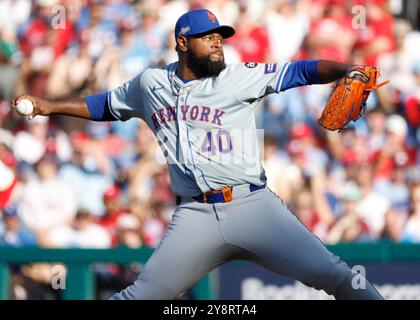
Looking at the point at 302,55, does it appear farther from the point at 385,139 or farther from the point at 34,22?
the point at 34,22

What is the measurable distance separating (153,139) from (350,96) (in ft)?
14.3

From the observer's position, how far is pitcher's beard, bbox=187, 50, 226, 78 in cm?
460

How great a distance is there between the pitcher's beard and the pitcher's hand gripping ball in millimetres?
600

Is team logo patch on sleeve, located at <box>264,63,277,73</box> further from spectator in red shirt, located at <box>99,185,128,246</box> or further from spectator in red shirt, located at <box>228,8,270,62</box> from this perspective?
spectator in red shirt, located at <box>228,8,270,62</box>

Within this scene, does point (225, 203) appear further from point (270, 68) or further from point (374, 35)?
point (374, 35)

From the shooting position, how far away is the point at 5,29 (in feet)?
32.2

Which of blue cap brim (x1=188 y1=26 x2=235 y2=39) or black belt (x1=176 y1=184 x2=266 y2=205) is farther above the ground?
blue cap brim (x1=188 y1=26 x2=235 y2=39)

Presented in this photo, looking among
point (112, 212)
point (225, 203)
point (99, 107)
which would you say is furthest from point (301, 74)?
point (112, 212)

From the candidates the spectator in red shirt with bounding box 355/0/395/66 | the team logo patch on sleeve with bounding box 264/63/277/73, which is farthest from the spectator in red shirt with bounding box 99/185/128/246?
the team logo patch on sleeve with bounding box 264/63/277/73

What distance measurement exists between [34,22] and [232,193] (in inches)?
230

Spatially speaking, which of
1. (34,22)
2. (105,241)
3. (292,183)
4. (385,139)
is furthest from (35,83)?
(385,139)

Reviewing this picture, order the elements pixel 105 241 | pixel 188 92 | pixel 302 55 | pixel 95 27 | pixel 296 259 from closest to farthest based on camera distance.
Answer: pixel 296 259 < pixel 188 92 < pixel 105 241 < pixel 302 55 < pixel 95 27

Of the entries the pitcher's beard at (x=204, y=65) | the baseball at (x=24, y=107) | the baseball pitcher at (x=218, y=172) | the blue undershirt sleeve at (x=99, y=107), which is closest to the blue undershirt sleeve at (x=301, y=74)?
the baseball pitcher at (x=218, y=172)

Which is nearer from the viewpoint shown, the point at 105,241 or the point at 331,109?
the point at 331,109
